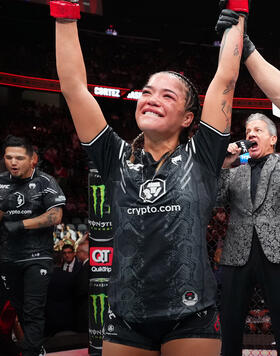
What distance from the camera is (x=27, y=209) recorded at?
3.44 m

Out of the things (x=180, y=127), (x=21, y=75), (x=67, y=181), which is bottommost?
(x=180, y=127)

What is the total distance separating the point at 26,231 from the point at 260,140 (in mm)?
1706

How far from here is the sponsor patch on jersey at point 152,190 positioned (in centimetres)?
133

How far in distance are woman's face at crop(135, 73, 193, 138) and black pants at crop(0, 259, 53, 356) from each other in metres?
2.20

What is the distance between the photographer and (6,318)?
12.3ft

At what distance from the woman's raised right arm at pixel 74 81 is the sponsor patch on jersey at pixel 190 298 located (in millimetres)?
525

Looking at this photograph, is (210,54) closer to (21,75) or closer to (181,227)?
(21,75)

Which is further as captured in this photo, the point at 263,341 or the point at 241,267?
the point at 263,341

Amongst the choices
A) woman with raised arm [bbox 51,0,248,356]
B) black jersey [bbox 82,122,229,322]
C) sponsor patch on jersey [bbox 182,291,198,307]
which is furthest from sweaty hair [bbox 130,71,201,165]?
sponsor patch on jersey [bbox 182,291,198,307]

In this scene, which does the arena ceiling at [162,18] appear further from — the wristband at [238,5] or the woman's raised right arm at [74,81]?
the woman's raised right arm at [74,81]

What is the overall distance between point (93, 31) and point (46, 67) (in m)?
2.41

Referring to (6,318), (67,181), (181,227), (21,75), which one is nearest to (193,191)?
(181,227)

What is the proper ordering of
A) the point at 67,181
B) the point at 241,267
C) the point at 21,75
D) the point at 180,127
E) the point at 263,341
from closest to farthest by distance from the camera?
the point at 180,127 < the point at 241,267 < the point at 263,341 < the point at 67,181 < the point at 21,75

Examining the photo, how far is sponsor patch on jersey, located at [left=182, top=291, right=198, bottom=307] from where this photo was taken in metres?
1.27
